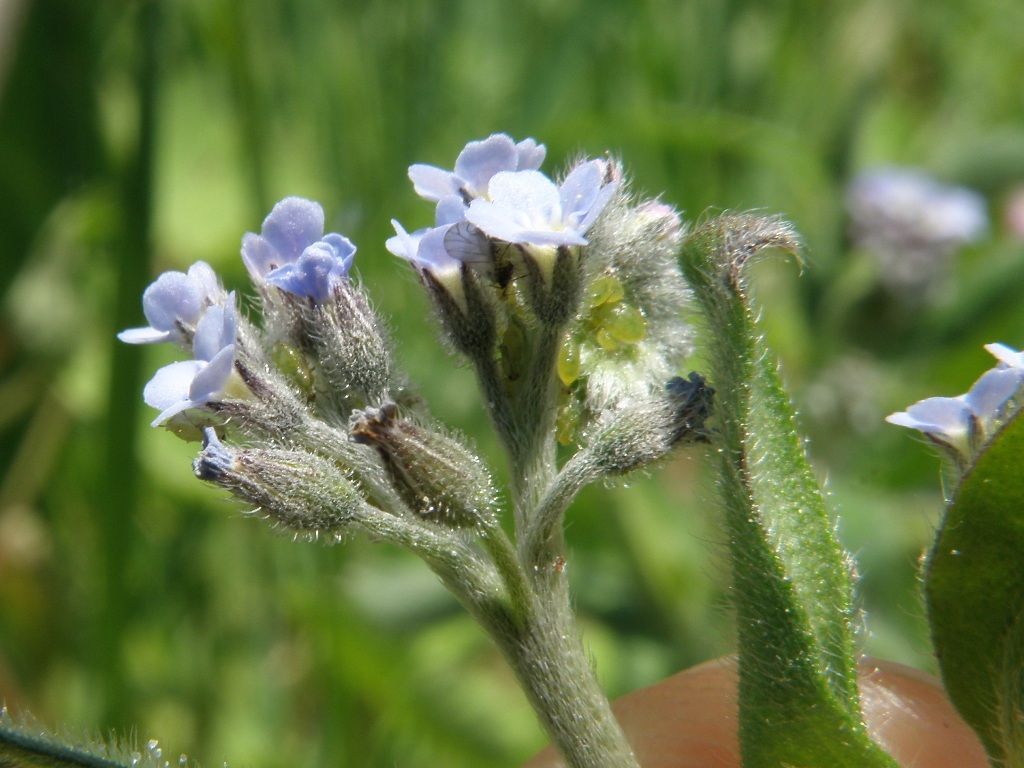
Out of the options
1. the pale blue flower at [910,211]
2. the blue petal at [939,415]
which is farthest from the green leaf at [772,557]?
the pale blue flower at [910,211]

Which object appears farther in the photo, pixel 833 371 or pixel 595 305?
pixel 833 371

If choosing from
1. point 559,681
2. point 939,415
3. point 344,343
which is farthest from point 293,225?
point 939,415

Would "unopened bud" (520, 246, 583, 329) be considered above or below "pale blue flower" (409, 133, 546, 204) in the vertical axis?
below

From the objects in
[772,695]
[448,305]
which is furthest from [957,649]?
[448,305]

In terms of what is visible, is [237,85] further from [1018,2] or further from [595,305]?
[1018,2]

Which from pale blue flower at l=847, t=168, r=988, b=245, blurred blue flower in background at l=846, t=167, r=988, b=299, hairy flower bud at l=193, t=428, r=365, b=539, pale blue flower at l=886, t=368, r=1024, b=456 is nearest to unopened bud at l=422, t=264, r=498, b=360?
hairy flower bud at l=193, t=428, r=365, b=539

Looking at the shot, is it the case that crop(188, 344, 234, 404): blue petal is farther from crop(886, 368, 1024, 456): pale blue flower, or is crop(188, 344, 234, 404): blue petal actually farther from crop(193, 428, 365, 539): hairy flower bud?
crop(886, 368, 1024, 456): pale blue flower
